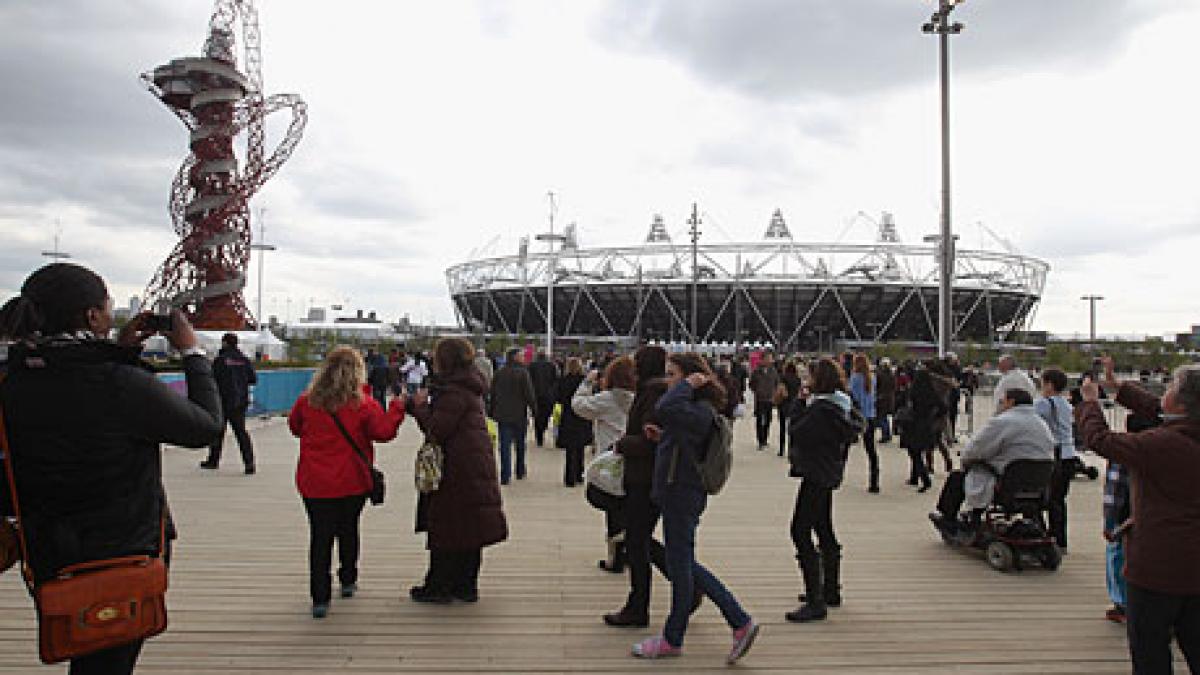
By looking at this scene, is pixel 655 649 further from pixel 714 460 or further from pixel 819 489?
Answer: pixel 819 489

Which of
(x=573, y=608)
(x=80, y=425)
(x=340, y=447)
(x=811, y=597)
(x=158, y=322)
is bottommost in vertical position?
(x=573, y=608)

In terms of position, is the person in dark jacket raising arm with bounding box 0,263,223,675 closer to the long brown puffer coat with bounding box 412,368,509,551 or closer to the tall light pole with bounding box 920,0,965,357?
the long brown puffer coat with bounding box 412,368,509,551

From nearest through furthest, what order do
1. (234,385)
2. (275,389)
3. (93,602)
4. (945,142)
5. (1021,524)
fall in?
(93,602) < (1021,524) < (234,385) < (945,142) < (275,389)

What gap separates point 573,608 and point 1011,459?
342 centimetres

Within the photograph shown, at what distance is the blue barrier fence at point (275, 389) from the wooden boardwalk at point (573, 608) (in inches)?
337

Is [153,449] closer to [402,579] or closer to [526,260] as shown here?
[402,579]

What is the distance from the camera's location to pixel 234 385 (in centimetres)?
918

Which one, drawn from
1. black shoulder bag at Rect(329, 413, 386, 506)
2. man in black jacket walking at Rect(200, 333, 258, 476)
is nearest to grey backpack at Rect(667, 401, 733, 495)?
black shoulder bag at Rect(329, 413, 386, 506)

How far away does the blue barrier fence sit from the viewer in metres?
15.8

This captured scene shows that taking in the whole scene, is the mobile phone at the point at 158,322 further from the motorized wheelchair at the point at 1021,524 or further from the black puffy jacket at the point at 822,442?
the motorized wheelchair at the point at 1021,524

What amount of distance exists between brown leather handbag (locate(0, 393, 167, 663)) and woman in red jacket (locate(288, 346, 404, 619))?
2.09 m

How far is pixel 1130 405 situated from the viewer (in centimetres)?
374

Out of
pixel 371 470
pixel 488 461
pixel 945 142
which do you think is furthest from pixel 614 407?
pixel 945 142

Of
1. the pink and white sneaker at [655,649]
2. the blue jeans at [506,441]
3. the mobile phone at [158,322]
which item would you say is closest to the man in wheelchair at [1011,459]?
the pink and white sneaker at [655,649]
